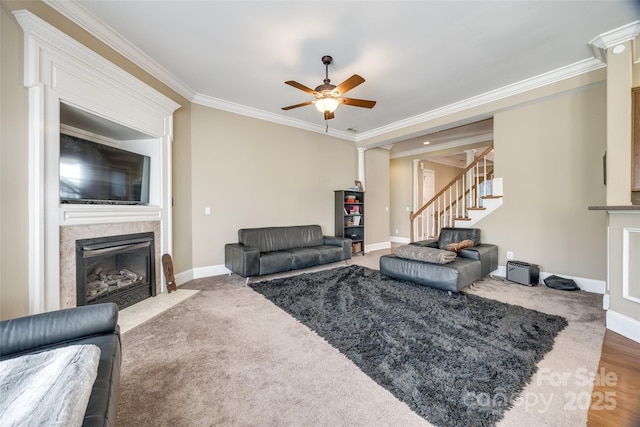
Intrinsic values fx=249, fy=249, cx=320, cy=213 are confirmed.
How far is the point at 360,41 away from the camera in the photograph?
2707mm

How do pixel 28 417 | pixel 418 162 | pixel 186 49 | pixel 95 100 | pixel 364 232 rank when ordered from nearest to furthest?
pixel 28 417, pixel 95 100, pixel 186 49, pixel 364 232, pixel 418 162

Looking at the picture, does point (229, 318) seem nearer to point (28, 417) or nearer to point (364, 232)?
point (28, 417)

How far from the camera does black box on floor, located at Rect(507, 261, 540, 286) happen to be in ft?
11.5

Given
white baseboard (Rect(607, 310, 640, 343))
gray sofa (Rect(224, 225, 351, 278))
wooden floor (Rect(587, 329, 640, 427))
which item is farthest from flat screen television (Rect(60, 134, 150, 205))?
white baseboard (Rect(607, 310, 640, 343))

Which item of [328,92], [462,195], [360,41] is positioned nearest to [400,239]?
[462,195]

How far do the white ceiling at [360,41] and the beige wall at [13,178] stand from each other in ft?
2.05

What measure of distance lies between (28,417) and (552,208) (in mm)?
5166

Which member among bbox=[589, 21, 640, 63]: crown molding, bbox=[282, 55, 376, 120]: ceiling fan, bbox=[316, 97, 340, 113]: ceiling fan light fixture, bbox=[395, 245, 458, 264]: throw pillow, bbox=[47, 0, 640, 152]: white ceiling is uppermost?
bbox=[47, 0, 640, 152]: white ceiling

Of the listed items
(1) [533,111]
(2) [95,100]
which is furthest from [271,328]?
(1) [533,111]

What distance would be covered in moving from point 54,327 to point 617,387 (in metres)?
3.31

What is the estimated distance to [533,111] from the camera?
3742mm

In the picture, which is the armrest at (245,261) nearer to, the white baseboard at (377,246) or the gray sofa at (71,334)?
the gray sofa at (71,334)

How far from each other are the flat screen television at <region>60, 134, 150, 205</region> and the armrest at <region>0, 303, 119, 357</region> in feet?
4.92

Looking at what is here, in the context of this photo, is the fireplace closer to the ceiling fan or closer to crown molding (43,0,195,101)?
crown molding (43,0,195,101)
